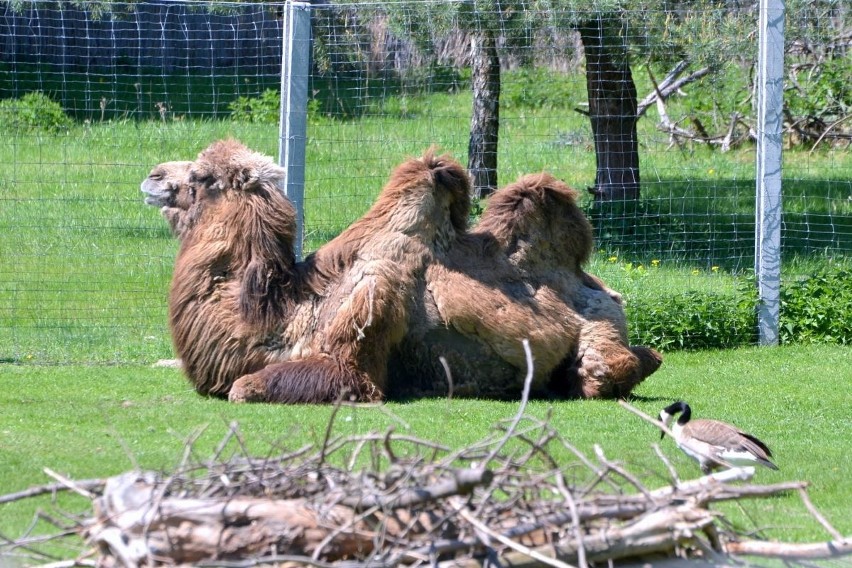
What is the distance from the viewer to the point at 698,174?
15008mm

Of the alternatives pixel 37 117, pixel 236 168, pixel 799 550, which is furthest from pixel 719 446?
pixel 37 117

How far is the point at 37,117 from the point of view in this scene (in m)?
14.4

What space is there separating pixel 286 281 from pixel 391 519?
4.52 metres

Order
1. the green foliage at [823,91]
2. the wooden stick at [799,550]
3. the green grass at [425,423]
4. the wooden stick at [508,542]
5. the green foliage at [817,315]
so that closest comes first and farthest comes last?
the wooden stick at [508,542]
the wooden stick at [799,550]
the green grass at [425,423]
the green foliage at [817,315]
the green foliage at [823,91]

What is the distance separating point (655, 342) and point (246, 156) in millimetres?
4437

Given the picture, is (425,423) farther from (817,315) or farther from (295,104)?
(817,315)

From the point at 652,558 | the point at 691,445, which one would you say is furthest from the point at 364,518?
the point at 691,445

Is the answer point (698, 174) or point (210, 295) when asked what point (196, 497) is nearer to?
point (210, 295)

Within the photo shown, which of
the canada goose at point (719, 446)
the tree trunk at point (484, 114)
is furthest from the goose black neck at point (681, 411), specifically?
the tree trunk at point (484, 114)

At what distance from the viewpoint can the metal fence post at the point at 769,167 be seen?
11.4 metres

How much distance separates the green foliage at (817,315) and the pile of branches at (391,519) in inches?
288

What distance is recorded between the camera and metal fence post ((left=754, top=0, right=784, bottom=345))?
11367 mm

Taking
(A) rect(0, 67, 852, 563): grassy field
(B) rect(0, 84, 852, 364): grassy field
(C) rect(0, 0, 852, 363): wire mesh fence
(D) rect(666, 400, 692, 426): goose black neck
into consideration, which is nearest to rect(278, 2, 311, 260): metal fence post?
(C) rect(0, 0, 852, 363): wire mesh fence

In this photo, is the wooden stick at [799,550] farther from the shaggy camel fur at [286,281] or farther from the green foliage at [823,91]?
the green foliage at [823,91]
